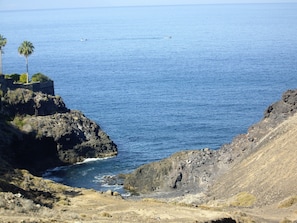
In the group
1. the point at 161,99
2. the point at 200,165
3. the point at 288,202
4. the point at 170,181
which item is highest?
the point at 161,99

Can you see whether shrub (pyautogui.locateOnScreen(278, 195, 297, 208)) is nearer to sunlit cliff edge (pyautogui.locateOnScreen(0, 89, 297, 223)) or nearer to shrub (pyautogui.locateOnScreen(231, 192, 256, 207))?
sunlit cliff edge (pyautogui.locateOnScreen(0, 89, 297, 223))

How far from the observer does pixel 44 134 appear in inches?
3743

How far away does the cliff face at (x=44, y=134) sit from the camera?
3593 inches

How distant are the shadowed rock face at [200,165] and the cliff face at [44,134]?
1618cm

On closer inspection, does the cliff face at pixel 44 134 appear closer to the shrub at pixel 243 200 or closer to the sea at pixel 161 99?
the sea at pixel 161 99

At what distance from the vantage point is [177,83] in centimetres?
15575

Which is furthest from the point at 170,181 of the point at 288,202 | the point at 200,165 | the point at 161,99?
the point at 161,99

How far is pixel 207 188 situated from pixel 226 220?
2995 centimetres

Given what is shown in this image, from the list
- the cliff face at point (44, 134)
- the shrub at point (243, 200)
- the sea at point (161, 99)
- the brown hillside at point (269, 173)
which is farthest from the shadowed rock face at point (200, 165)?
the cliff face at point (44, 134)

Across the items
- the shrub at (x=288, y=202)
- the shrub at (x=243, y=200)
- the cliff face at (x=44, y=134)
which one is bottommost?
the shrub at (x=243, y=200)

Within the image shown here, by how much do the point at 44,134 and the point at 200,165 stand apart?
92.8ft

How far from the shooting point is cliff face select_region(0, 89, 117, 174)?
91.2m

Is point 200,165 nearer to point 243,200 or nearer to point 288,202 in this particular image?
point 243,200

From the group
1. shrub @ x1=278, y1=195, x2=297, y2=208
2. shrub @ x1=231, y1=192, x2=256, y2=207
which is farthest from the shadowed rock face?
shrub @ x1=278, y1=195, x2=297, y2=208
